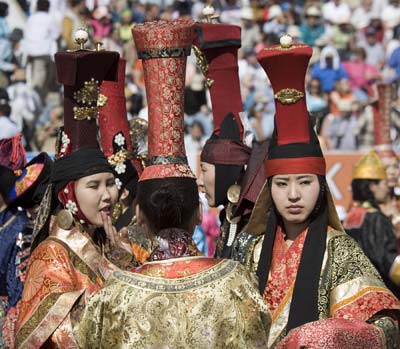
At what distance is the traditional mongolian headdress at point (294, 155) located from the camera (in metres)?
6.29

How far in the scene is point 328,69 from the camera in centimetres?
1947

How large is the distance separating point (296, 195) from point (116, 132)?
2.24 metres

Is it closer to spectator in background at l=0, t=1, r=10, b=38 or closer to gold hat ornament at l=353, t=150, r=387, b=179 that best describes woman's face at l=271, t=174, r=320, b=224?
gold hat ornament at l=353, t=150, r=387, b=179

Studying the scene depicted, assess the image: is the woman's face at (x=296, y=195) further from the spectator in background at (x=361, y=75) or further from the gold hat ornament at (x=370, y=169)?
the spectator in background at (x=361, y=75)

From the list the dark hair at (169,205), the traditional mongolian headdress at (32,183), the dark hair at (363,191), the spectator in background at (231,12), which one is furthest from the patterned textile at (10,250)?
the spectator in background at (231,12)

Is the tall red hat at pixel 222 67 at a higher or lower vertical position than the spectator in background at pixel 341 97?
higher

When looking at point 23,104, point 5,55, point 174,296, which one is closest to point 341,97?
point 23,104

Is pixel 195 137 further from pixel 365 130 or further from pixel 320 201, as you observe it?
pixel 320 201

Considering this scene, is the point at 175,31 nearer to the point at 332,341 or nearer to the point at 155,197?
the point at 155,197

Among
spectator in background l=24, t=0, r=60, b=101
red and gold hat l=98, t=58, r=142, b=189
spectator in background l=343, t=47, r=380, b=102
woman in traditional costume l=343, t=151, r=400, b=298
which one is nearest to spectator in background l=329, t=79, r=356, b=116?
spectator in background l=343, t=47, r=380, b=102

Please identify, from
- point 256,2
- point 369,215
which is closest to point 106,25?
point 256,2

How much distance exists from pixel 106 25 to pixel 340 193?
6.84 metres

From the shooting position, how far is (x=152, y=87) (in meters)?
5.82

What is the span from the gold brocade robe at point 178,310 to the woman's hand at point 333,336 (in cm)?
60
